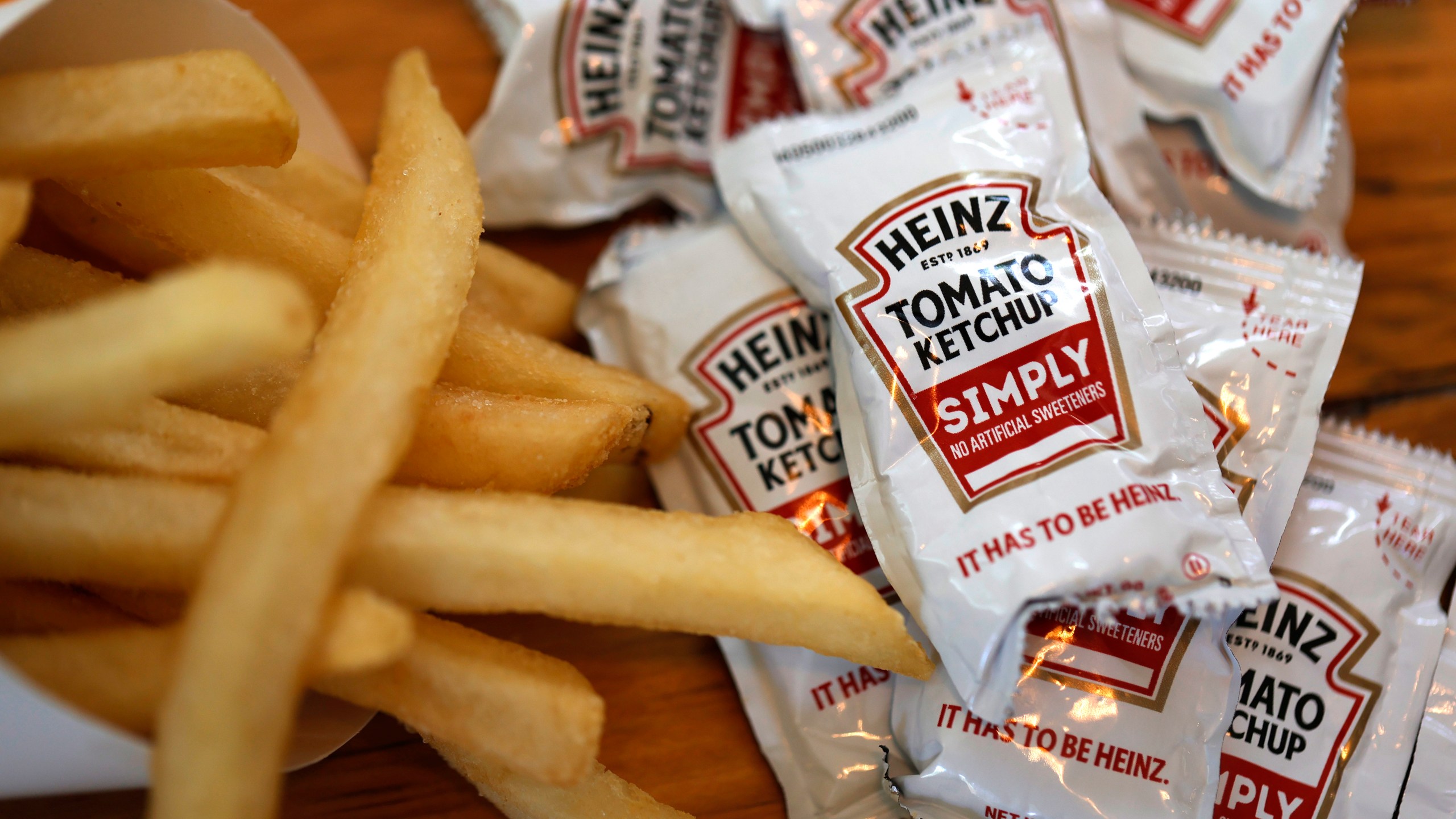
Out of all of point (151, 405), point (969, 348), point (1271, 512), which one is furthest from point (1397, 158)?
point (151, 405)

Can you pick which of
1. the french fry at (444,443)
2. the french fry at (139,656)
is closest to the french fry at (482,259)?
the french fry at (444,443)

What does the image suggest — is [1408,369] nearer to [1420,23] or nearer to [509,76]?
[1420,23]

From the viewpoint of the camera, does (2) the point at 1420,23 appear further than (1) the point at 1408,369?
Yes

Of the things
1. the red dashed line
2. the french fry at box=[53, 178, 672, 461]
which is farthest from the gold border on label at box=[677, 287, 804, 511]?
the red dashed line

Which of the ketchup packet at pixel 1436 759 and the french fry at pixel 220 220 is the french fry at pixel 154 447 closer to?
the french fry at pixel 220 220

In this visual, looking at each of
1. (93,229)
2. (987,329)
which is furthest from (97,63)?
(987,329)

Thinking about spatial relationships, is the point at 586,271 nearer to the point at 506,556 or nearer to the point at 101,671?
the point at 506,556
